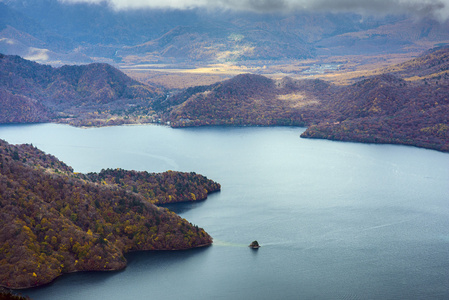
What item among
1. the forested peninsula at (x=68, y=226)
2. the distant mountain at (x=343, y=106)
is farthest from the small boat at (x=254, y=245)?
the distant mountain at (x=343, y=106)

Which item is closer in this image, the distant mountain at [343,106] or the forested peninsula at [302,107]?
the distant mountain at [343,106]

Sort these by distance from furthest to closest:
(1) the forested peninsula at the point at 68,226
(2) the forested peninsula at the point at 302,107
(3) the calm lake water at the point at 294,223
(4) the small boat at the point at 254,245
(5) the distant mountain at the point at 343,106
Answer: (2) the forested peninsula at the point at 302,107
(5) the distant mountain at the point at 343,106
(4) the small boat at the point at 254,245
(1) the forested peninsula at the point at 68,226
(3) the calm lake water at the point at 294,223

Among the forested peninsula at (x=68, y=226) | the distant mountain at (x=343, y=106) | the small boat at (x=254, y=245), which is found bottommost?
the small boat at (x=254, y=245)

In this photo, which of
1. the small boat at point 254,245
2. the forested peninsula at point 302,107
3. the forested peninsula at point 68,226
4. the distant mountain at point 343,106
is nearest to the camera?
the forested peninsula at point 68,226

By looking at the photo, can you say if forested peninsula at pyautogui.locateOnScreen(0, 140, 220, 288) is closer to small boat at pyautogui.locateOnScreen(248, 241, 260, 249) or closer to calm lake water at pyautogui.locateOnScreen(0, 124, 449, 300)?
calm lake water at pyautogui.locateOnScreen(0, 124, 449, 300)

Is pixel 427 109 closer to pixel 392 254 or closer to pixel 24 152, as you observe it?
pixel 392 254

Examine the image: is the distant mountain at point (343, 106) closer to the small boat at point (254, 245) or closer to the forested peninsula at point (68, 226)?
the small boat at point (254, 245)

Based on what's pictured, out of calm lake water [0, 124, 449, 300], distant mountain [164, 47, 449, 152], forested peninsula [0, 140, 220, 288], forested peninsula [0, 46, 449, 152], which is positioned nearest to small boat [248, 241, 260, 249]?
calm lake water [0, 124, 449, 300]
